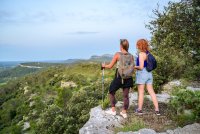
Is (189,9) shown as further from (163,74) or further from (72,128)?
(72,128)

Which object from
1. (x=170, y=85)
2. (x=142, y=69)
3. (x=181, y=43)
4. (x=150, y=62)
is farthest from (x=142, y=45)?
(x=181, y=43)

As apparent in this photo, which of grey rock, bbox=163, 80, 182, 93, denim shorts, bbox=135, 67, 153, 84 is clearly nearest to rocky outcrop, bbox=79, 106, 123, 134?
denim shorts, bbox=135, 67, 153, 84

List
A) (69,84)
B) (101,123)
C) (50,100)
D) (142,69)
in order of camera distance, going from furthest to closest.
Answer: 1. (69,84)
2. (50,100)
3. (142,69)
4. (101,123)

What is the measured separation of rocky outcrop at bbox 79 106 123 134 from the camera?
855 cm

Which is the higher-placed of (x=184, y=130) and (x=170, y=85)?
(x=170, y=85)

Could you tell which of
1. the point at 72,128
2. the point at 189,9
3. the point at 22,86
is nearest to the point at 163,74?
the point at 189,9

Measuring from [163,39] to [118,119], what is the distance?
29.8ft

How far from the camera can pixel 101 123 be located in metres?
9.11

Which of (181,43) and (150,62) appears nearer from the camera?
(150,62)

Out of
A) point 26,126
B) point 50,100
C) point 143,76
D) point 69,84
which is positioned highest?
point 143,76

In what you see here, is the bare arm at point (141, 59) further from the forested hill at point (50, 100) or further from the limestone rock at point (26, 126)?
the limestone rock at point (26, 126)

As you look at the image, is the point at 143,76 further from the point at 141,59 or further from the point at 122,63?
the point at 122,63

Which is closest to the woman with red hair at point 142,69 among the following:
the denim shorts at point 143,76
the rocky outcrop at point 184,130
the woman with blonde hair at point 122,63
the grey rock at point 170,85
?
the denim shorts at point 143,76

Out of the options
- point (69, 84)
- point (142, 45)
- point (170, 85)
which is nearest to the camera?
point (142, 45)
